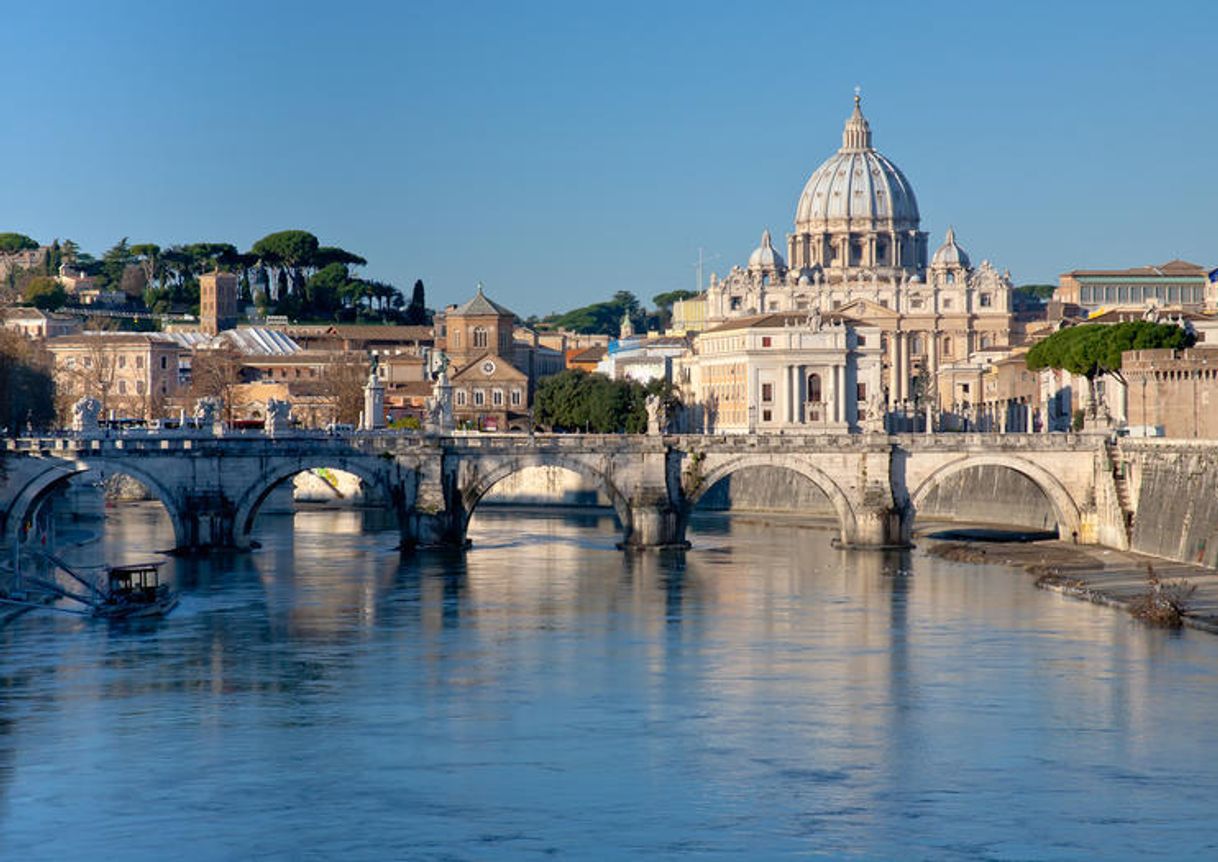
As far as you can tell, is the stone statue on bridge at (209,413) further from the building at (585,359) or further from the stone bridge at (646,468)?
the building at (585,359)

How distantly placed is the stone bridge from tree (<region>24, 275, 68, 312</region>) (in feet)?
338

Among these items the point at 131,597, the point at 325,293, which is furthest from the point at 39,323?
the point at 131,597

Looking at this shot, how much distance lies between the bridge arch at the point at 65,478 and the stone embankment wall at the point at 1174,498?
30.9 m

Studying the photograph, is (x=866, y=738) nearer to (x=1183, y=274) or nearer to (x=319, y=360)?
(x=319, y=360)

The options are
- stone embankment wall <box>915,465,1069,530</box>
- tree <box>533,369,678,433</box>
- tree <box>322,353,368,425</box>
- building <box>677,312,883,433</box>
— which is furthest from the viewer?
building <box>677,312,883,433</box>

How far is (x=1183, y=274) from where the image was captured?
559 feet

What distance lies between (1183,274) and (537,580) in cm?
11059

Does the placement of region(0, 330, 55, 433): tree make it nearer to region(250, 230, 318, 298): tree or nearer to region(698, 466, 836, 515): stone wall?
region(698, 466, 836, 515): stone wall

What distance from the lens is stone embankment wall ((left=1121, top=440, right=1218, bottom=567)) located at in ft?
219

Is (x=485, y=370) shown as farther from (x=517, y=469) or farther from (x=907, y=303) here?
(x=517, y=469)

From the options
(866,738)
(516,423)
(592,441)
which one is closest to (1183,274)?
(516,423)

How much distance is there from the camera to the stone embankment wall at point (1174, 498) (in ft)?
219

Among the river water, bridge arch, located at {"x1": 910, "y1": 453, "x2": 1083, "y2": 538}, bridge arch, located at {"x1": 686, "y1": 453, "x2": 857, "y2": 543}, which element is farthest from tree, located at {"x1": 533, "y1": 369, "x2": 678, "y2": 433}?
the river water

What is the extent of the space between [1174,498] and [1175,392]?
14308 millimetres
